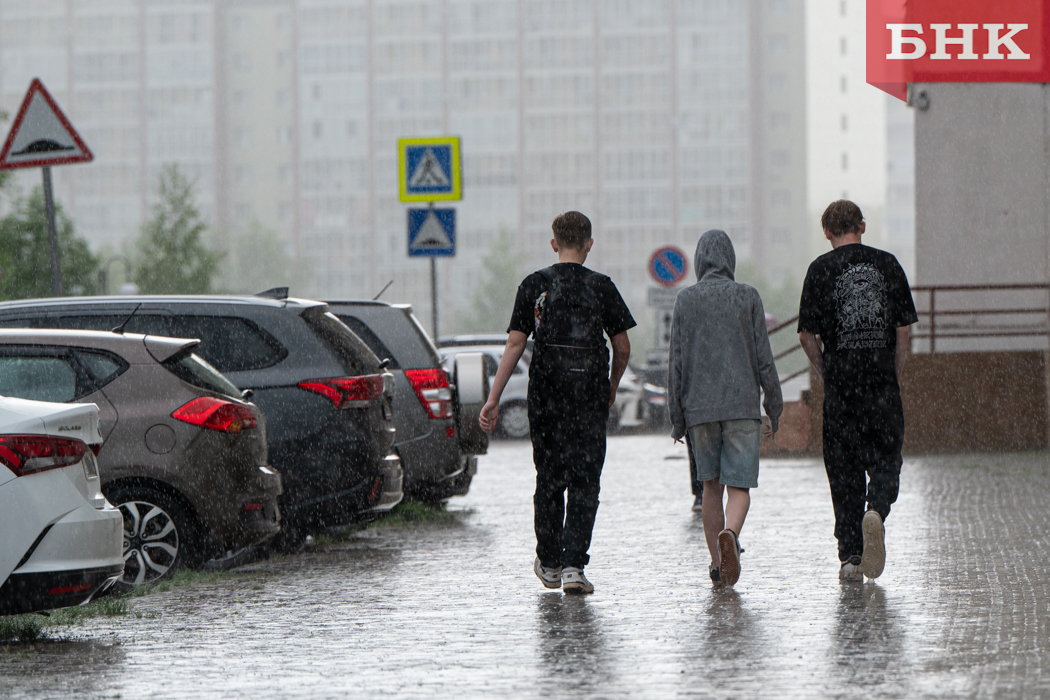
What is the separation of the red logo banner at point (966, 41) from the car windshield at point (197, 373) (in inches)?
534

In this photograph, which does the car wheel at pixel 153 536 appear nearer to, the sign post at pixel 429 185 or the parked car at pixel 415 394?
the parked car at pixel 415 394

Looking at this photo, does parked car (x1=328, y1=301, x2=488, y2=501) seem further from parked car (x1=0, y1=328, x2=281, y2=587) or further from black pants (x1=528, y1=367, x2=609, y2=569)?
black pants (x1=528, y1=367, x2=609, y2=569)

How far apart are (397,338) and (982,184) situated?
1085 centimetres

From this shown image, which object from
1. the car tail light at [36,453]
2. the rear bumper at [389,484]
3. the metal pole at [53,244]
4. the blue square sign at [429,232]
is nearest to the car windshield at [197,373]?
the rear bumper at [389,484]

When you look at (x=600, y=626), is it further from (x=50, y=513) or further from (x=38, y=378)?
(x=38, y=378)

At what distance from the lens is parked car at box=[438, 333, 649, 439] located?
2652 cm

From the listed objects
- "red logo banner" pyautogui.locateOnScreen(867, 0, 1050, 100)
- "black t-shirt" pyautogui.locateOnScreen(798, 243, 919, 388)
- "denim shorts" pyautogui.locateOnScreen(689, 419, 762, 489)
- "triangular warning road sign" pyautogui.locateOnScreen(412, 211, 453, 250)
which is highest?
"red logo banner" pyautogui.locateOnScreen(867, 0, 1050, 100)

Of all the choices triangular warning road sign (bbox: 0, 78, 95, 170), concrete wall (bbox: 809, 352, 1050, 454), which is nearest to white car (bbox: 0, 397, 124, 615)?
triangular warning road sign (bbox: 0, 78, 95, 170)

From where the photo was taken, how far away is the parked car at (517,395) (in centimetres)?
2652

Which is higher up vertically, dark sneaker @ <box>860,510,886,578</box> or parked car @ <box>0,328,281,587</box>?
parked car @ <box>0,328,281,587</box>

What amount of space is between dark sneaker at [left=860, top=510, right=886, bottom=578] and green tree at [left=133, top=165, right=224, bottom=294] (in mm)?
56118

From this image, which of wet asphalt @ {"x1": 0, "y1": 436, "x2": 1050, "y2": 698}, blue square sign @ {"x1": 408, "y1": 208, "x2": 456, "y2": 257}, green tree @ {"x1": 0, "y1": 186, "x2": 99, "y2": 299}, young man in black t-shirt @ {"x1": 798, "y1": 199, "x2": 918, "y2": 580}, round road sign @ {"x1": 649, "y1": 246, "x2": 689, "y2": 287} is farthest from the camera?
green tree @ {"x1": 0, "y1": 186, "x2": 99, "y2": 299}

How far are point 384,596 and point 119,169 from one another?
132 metres

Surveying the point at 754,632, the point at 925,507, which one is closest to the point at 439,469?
the point at 925,507
